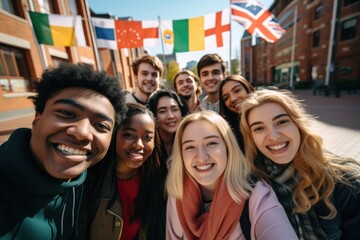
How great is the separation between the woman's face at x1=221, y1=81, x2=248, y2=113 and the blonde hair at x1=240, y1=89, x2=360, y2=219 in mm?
777

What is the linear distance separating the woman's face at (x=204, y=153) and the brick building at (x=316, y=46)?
57.5 ft

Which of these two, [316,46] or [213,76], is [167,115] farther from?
[316,46]

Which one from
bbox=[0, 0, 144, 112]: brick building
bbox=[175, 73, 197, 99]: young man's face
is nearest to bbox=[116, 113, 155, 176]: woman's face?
bbox=[175, 73, 197, 99]: young man's face

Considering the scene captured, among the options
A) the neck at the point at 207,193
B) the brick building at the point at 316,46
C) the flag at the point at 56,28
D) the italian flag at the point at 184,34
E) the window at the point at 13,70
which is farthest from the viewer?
the brick building at the point at 316,46

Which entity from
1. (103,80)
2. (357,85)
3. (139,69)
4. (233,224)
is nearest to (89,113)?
(103,80)

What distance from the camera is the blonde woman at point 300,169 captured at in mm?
1539

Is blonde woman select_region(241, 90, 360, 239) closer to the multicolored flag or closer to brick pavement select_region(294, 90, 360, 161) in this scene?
brick pavement select_region(294, 90, 360, 161)

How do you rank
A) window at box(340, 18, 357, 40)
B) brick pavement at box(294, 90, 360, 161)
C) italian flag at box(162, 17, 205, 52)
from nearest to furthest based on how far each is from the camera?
brick pavement at box(294, 90, 360, 161)
italian flag at box(162, 17, 205, 52)
window at box(340, 18, 357, 40)

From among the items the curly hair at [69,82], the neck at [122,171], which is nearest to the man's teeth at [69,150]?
the curly hair at [69,82]

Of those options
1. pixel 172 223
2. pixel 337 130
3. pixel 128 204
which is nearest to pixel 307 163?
pixel 172 223

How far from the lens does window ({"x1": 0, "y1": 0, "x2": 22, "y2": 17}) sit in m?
8.33

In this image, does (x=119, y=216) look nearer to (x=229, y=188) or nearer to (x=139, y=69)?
(x=229, y=188)

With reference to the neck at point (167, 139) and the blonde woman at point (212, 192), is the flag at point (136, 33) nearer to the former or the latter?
the neck at point (167, 139)

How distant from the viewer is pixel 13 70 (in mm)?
8695
